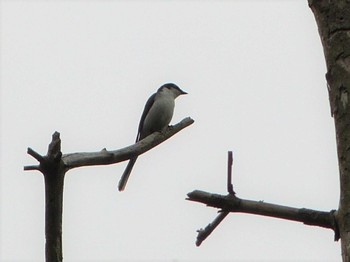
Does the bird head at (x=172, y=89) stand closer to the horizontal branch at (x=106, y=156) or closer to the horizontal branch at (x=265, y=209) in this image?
the horizontal branch at (x=106, y=156)

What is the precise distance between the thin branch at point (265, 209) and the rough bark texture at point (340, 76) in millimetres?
89

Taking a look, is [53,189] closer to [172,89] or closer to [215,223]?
[215,223]

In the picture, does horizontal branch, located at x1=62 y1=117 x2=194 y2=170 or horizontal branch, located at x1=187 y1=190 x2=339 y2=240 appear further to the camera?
horizontal branch, located at x1=62 y1=117 x2=194 y2=170

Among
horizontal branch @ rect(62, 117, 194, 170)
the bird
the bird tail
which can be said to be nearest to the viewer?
horizontal branch @ rect(62, 117, 194, 170)

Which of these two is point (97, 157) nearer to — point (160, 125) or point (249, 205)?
point (249, 205)

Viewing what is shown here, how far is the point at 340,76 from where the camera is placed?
2.69 metres

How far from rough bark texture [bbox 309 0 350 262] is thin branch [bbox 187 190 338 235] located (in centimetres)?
9

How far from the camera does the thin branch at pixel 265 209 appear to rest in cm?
263

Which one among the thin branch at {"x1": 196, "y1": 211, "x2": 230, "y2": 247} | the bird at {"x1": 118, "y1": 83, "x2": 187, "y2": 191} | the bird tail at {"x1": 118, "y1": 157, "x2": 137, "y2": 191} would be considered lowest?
the thin branch at {"x1": 196, "y1": 211, "x2": 230, "y2": 247}

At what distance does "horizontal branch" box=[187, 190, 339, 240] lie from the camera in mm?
2631

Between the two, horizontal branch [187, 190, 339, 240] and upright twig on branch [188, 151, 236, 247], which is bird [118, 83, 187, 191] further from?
horizontal branch [187, 190, 339, 240]

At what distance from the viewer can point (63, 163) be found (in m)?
2.62

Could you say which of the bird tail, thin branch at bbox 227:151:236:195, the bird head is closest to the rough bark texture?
thin branch at bbox 227:151:236:195

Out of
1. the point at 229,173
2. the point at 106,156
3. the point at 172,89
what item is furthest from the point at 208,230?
the point at 172,89
